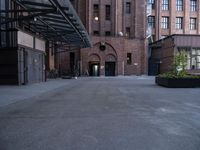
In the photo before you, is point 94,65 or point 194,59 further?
point 94,65

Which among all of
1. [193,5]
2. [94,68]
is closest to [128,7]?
[94,68]

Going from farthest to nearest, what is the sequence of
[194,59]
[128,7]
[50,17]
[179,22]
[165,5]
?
[179,22]
[165,5]
[128,7]
[194,59]
[50,17]

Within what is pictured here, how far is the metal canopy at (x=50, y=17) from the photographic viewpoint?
1906cm

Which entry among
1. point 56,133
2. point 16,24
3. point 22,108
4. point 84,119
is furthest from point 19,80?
point 56,133

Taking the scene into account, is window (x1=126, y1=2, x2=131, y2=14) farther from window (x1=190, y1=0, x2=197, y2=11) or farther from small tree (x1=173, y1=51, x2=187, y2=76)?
small tree (x1=173, y1=51, x2=187, y2=76)

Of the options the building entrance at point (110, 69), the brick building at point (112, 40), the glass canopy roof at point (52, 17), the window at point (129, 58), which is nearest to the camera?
the glass canopy roof at point (52, 17)

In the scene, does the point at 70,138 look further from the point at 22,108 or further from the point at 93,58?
the point at 93,58

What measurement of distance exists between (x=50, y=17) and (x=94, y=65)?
34084 mm

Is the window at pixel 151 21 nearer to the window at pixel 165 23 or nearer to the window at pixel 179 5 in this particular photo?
the window at pixel 165 23

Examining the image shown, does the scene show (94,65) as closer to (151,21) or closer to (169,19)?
(151,21)

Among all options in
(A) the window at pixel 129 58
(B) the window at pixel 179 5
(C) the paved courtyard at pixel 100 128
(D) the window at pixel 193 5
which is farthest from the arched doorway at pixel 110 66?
(C) the paved courtyard at pixel 100 128

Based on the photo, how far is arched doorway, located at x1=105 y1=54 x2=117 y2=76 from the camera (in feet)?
193

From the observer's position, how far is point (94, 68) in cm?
5900

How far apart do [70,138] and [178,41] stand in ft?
155
